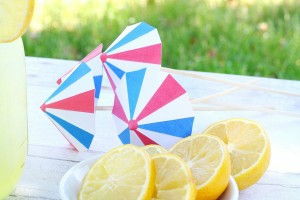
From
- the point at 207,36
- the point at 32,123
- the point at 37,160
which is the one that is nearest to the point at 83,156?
the point at 37,160

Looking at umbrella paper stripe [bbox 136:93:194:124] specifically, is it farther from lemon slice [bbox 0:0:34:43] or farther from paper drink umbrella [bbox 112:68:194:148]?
lemon slice [bbox 0:0:34:43]

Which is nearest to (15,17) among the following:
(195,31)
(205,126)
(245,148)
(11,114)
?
(11,114)

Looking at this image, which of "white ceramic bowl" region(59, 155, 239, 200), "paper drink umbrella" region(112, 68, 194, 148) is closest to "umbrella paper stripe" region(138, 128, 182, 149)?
"paper drink umbrella" region(112, 68, 194, 148)

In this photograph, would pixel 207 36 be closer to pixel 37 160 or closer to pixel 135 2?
pixel 135 2

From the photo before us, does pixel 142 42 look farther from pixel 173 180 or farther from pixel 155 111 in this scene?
pixel 173 180

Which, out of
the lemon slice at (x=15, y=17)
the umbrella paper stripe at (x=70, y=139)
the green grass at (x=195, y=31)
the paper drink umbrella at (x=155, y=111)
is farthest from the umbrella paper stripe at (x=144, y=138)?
the green grass at (x=195, y=31)

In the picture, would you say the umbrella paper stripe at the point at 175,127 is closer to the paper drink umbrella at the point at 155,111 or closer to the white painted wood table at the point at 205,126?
the paper drink umbrella at the point at 155,111
